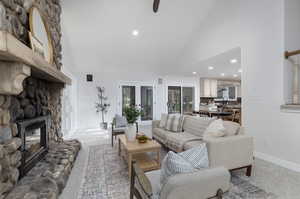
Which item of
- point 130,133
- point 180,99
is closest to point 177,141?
point 130,133

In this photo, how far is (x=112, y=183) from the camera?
6.85ft

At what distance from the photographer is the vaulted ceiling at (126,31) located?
12.5 ft

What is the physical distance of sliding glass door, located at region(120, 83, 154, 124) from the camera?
6504mm

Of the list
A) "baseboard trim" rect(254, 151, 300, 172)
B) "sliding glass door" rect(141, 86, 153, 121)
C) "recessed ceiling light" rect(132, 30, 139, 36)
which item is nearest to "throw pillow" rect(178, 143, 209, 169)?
"baseboard trim" rect(254, 151, 300, 172)

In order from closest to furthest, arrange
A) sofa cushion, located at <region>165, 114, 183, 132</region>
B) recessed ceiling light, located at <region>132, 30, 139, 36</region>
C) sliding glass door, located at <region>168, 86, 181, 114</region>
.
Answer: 1. sofa cushion, located at <region>165, 114, 183, 132</region>
2. recessed ceiling light, located at <region>132, 30, 139, 36</region>
3. sliding glass door, located at <region>168, 86, 181, 114</region>

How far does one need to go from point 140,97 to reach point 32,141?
480cm

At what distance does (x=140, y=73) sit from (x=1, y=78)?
5583 mm

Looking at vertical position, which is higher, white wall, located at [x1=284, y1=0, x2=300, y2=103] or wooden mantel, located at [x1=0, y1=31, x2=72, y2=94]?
white wall, located at [x1=284, y1=0, x2=300, y2=103]

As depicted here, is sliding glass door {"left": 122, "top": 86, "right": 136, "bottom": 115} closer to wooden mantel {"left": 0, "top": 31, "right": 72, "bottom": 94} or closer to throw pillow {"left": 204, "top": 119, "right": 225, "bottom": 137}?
throw pillow {"left": 204, "top": 119, "right": 225, "bottom": 137}

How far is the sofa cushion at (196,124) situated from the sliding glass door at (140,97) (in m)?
3.20

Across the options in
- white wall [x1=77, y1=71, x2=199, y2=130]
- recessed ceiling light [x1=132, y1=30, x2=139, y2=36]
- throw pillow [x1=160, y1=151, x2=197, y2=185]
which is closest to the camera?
throw pillow [x1=160, y1=151, x2=197, y2=185]

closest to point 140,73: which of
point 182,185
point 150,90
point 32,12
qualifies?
point 150,90

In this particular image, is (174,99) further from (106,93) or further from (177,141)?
(177,141)

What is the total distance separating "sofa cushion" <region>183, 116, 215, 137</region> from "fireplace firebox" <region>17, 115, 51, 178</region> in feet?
9.03
